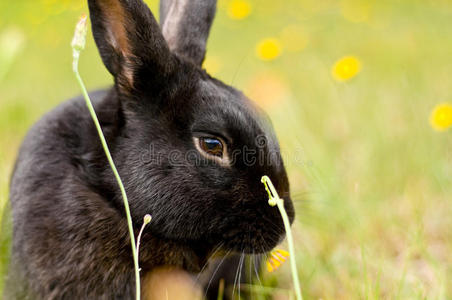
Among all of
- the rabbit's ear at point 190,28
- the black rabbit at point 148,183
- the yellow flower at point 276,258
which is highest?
the rabbit's ear at point 190,28

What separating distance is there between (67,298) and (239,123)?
3.12ft

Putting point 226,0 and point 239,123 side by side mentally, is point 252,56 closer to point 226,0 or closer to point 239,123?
point 226,0

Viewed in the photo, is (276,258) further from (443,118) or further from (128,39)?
(443,118)

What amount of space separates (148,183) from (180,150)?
0.17m

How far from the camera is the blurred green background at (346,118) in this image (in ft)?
8.66

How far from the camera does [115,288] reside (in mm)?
2156

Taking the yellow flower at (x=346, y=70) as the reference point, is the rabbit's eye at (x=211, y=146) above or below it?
below


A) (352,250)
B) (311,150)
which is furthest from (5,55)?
(311,150)

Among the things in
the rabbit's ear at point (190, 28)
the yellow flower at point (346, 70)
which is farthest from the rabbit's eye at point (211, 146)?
the yellow flower at point (346, 70)

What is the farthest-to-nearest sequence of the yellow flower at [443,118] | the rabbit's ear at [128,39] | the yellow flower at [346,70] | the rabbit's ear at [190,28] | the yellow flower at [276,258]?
the yellow flower at [346,70], the yellow flower at [443,118], the rabbit's ear at [190,28], the yellow flower at [276,258], the rabbit's ear at [128,39]

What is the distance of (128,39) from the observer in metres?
2.09

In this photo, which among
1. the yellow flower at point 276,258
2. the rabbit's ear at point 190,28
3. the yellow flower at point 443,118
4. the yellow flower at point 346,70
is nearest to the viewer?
the yellow flower at point 276,258

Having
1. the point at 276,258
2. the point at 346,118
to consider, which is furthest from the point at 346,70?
the point at 276,258

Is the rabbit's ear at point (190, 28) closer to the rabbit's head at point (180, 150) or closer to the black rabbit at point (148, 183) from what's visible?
the black rabbit at point (148, 183)
